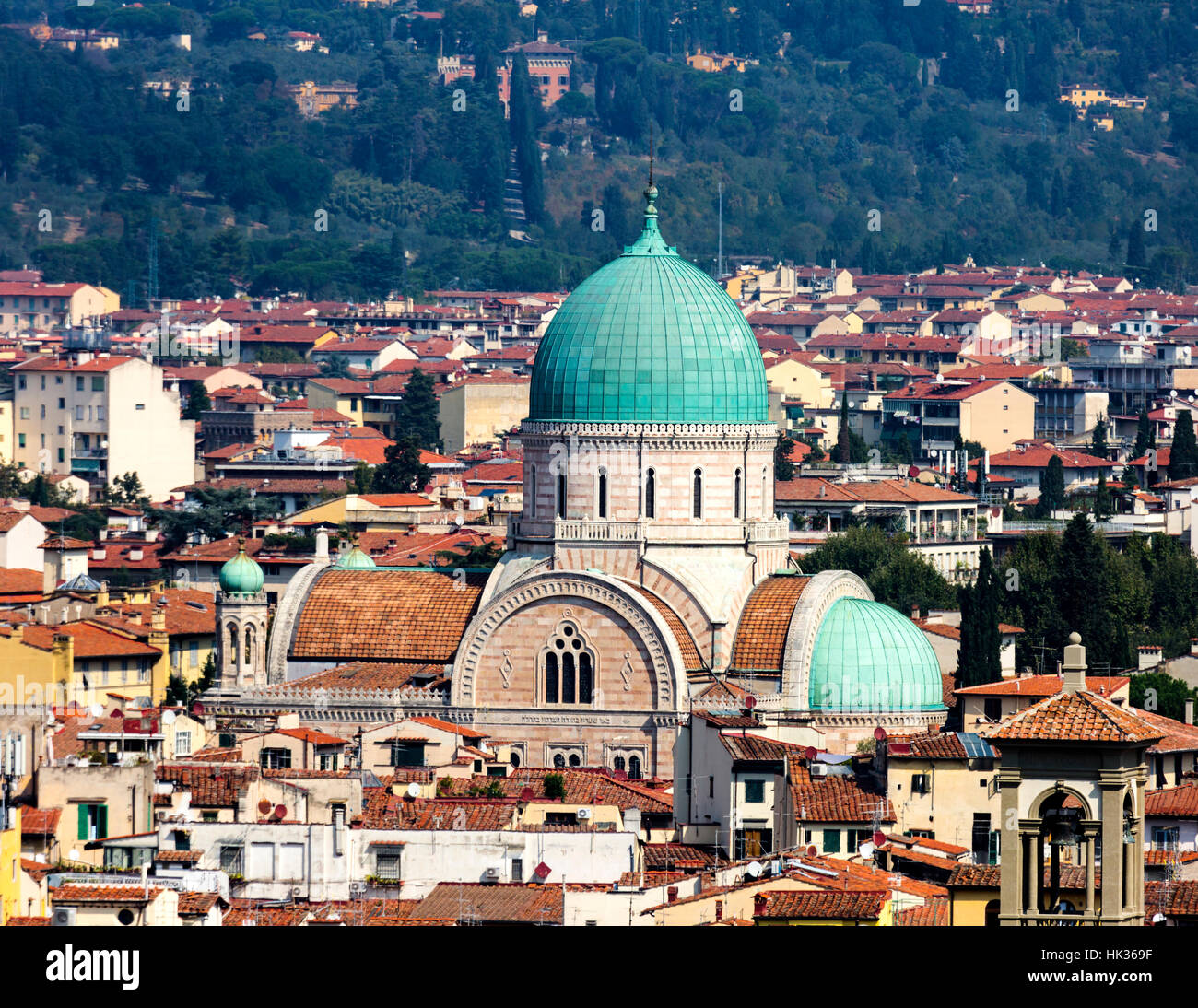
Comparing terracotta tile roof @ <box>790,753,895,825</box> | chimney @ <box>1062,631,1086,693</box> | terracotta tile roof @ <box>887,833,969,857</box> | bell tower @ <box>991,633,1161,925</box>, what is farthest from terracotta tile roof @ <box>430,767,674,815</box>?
bell tower @ <box>991,633,1161,925</box>

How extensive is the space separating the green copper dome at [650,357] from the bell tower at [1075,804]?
106ft

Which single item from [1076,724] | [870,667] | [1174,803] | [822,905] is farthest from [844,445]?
[1076,724]

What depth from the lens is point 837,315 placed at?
174875mm

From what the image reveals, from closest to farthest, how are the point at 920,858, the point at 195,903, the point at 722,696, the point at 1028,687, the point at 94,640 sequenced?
the point at 195,903 < the point at 920,858 < the point at 722,696 < the point at 1028,687 < the point at 94,640

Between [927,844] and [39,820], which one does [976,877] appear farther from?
[39,820]

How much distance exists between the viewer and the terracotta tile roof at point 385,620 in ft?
182

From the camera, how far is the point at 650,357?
55.0 meters

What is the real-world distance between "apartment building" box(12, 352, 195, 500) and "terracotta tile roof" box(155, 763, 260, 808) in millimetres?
72216

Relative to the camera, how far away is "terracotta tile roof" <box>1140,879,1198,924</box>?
30.0 m

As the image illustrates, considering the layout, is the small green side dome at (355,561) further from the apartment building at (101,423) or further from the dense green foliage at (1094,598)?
the apartment building at (101,423)

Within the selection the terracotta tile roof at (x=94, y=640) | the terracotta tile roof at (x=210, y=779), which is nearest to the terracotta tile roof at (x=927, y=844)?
the terracotta tile roof at (x=210, y=779)

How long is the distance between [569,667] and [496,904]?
1905cm
